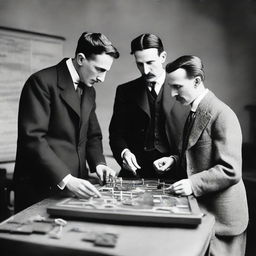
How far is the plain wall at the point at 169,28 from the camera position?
397 centimetres

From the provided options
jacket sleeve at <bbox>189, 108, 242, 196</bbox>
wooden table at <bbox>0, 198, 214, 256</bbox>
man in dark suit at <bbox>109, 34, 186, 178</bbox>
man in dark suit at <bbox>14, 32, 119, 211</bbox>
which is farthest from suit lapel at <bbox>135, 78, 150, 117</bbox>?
wooden table at <bbox>0, 198, 214, 256</bbox>

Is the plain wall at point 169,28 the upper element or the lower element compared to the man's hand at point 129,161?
upper

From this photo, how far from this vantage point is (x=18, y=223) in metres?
1.65

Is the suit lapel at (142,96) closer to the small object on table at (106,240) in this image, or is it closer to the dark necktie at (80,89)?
the dark necktie at (80,89)

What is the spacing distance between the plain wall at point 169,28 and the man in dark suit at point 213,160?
1.82 metres

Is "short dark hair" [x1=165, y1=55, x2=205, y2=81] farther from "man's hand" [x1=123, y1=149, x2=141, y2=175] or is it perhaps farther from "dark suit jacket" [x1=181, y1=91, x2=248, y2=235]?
"man's hand" [x1=123, y1=149, x2=141, y2=175]

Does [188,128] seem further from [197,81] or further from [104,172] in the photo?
[104,172]

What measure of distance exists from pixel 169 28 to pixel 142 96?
1.67 m

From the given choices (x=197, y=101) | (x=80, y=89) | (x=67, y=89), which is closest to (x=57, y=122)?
(x=67, y=89)

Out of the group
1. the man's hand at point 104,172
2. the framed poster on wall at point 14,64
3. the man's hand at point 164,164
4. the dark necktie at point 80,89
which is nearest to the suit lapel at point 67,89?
the dark necktie at point 80,89

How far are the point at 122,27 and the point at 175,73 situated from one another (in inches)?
90.0

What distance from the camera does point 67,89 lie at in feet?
7.84

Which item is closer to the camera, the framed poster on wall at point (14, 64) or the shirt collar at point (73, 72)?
the shirt collar at point (73, 72)

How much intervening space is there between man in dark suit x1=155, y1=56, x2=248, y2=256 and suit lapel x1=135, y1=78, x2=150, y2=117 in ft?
1.76
